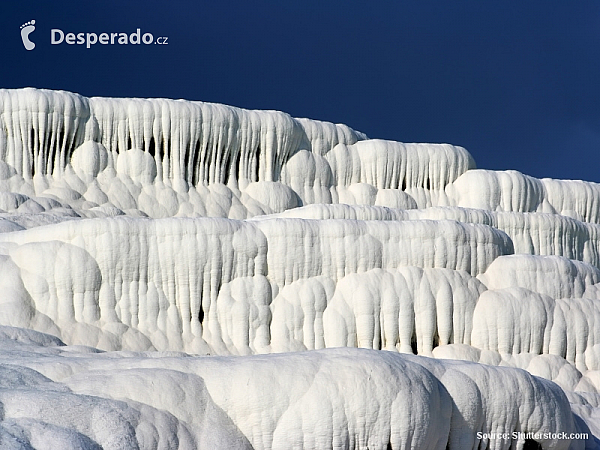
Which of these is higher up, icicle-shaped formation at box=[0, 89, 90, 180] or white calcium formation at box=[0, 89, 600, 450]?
icicle-shaped formation at box=[0, 89, 90, 180]

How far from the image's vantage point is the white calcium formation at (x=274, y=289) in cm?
848

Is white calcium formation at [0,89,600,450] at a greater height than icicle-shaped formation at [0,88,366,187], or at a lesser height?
lesser

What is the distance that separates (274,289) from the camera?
1417cm

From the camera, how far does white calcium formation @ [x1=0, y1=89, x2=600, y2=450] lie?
8.48 m

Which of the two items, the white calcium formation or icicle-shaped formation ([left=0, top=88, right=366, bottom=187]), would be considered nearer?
the white calcium formation

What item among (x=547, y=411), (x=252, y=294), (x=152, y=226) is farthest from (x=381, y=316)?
(x=547, y=411)

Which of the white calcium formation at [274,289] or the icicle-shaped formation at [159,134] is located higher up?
the icicle-shaped formation at [159,134]

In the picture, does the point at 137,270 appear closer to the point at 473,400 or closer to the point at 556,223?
the point at 473,400

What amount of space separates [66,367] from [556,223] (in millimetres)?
12834

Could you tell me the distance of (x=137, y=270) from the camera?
13602mm

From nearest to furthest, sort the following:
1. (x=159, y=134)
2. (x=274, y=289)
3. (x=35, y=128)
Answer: (x=274, y=289), (x=35, y=128), (x=159, y=134)

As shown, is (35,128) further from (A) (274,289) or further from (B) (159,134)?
(A) (274,289)

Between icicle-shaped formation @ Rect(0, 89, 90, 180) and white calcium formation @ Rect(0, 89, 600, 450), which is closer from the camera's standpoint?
white calcium formation @ Rect(0, 89, 600, 450)

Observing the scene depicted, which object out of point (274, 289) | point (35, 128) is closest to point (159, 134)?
point (35, 128)
